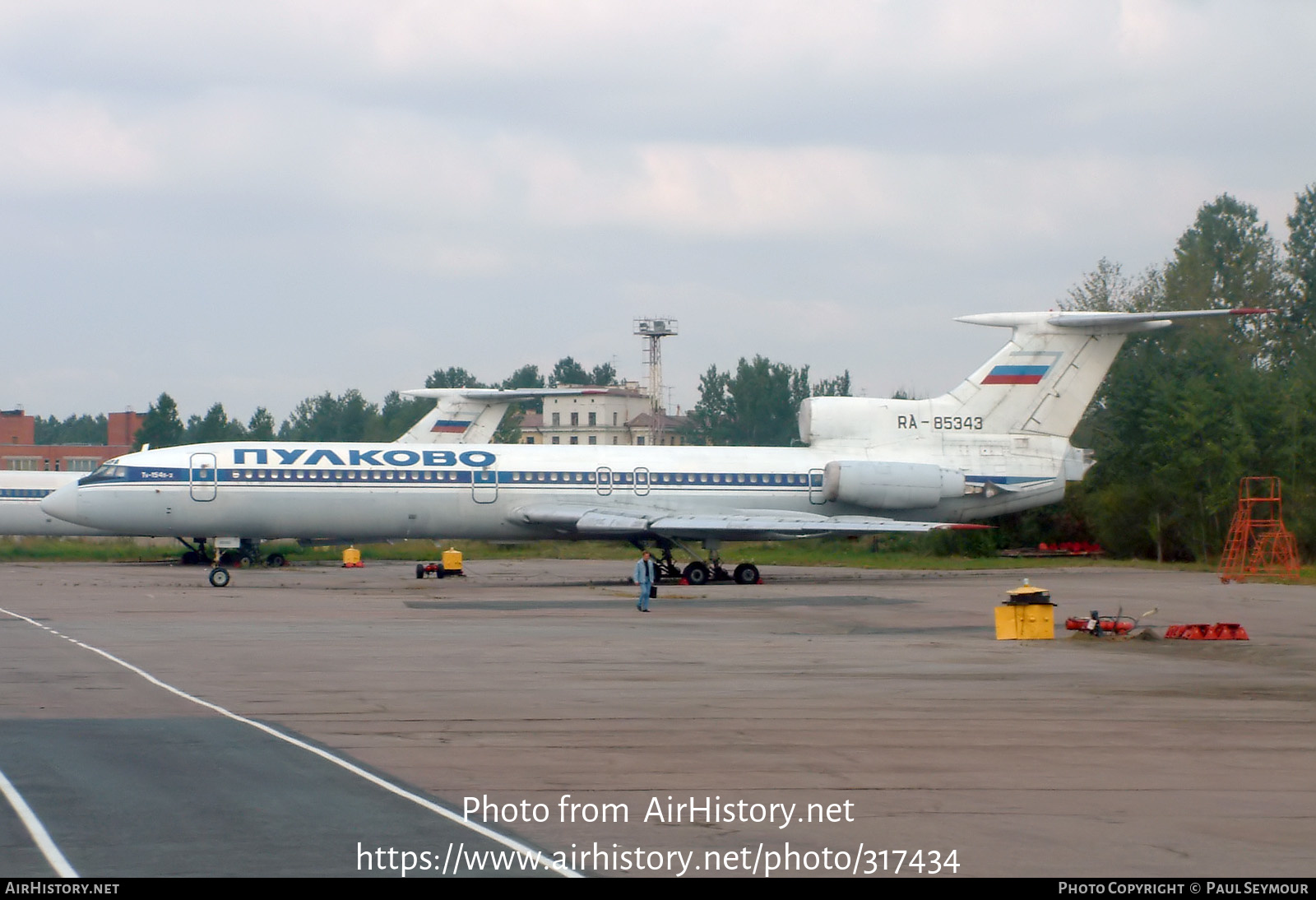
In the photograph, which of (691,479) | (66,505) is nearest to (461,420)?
(691,479)

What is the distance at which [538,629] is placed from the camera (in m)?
23.0

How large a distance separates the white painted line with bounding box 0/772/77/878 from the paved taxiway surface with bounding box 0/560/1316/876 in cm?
6

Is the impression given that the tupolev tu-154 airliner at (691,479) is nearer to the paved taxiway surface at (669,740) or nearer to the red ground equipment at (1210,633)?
the paved taxiway surface at (669,740)

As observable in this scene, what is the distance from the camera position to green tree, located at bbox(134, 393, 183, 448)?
106625 millimetres

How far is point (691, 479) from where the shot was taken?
Answer: 38.0m

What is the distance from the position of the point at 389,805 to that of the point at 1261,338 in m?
79.8

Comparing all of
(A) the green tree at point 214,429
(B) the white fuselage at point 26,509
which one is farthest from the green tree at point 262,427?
(B) the white fuselage at point 26,509

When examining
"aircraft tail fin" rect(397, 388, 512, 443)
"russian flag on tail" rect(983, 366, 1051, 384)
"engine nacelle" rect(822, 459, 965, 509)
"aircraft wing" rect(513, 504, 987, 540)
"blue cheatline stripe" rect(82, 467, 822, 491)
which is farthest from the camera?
"aircraft tail fin" rect(397, 388, 512, 443)

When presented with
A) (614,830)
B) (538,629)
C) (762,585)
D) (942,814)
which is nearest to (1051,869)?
(942,814)

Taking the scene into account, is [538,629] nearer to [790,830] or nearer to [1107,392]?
[790,830]

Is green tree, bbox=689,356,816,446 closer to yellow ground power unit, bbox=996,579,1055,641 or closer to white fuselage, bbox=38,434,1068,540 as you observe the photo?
white fuselage, bbox=38,434,1068,540

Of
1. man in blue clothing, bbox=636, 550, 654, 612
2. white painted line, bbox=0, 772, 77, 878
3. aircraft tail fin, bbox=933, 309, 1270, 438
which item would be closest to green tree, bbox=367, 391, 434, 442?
aircraft tail fin, bbox=933, 309, 1270, 438

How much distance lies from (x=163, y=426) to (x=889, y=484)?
8273 centimetres

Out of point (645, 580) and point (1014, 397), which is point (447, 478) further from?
point (1014, 397)
